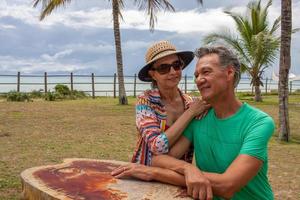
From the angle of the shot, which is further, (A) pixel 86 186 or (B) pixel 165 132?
(A) pixel 86 186

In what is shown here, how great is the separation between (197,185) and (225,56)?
2.06 feet

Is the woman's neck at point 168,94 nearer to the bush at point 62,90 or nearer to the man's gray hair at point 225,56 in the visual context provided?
the man's gray hair at point 225,56

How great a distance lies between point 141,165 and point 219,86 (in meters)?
0.62

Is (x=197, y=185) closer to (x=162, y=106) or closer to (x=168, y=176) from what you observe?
(x=168, y=176)

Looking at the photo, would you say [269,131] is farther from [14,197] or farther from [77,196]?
[14,197]

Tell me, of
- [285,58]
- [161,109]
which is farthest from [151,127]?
[285,58]

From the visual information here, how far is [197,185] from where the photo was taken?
84.0 inches

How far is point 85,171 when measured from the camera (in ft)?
9.52

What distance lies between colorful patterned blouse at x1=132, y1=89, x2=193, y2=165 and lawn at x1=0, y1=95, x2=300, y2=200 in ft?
8.82

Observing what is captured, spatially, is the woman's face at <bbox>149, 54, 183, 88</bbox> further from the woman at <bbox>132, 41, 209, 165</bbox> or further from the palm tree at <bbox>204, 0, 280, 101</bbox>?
the palm tree at <bbox>204, 0, 280, 101</bbox>

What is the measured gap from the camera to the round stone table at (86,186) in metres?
2.29

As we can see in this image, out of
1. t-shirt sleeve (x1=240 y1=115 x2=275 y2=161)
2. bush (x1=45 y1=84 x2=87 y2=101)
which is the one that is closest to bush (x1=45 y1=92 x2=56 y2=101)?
bush (x1=45 y1=84 x2=87 y2=101)

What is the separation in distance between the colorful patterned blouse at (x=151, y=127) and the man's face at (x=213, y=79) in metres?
0.32

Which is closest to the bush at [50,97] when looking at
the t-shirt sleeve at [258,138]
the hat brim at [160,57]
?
the hat brim at [160,57]
